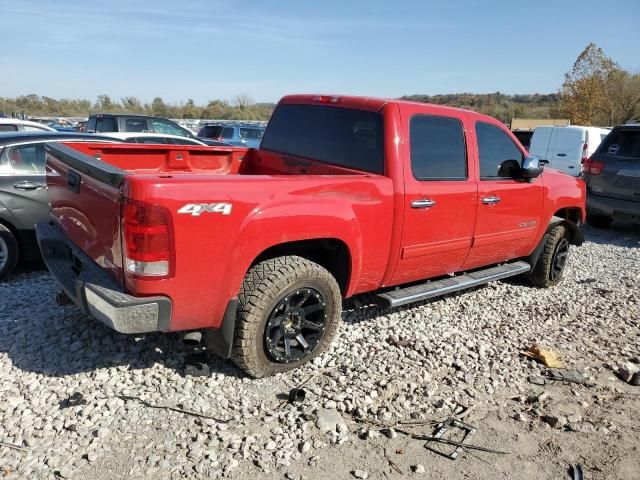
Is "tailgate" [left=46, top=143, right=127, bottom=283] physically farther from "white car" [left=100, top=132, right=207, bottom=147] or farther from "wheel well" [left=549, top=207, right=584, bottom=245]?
"wheel well" [left=549, top=207, right=584, bottom=245]

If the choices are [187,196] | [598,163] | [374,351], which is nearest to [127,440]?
[187,196]

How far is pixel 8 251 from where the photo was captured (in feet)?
16.5

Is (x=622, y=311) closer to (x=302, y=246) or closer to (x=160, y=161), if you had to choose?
(x=302, y=246)

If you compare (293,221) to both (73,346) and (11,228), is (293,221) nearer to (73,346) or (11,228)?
(73,346)

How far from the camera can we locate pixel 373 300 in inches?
161

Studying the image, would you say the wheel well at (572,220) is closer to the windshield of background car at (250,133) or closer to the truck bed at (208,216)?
the truck bed at (208,216)

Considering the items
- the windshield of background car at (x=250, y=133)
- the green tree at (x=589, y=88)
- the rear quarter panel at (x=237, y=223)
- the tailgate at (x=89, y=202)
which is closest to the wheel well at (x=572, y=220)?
the rear quarter panel at (x=237, y=223)

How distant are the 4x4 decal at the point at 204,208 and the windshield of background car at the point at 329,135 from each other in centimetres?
143

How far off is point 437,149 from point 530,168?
115 cm

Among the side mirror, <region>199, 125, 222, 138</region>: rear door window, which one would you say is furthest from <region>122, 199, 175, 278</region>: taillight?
<region>199, 125, 222, 138</region>: rear door window

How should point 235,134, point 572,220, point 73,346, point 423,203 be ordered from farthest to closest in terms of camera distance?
point 235,134 < point 572,220 < point 423,203 < point 73,346

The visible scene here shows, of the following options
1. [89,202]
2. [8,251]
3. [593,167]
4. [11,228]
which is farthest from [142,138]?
[593,167]

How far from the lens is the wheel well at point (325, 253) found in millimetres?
3551

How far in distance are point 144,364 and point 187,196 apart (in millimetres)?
1479
